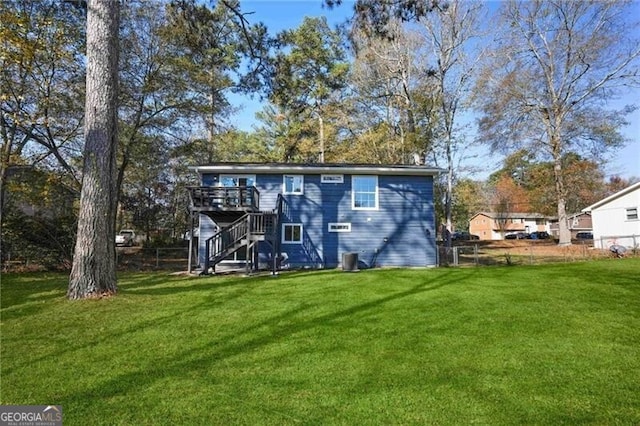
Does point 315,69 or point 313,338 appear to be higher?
point 315,69

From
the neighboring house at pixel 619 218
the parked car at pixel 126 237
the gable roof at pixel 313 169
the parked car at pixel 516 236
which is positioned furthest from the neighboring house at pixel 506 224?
the parked car at pixel 126 237

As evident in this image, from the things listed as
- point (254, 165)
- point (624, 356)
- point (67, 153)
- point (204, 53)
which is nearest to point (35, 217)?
point (67, 153)

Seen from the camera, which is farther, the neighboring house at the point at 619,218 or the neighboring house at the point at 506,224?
the neighboring house at the point at 506,224

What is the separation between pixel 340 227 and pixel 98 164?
32.9ft

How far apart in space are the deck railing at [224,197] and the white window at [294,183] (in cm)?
140

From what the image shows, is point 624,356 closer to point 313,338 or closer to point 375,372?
point 375,372

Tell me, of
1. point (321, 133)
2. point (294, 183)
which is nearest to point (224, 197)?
point (294, 183)

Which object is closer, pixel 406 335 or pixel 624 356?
pixel 624 356

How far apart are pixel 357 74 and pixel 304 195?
12.3 metres

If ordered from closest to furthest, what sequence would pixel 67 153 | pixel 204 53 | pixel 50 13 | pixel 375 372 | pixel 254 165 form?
pixel 375 372 < pixel 204 53 < pixel 50 13 < pixel 254 165 < pixel 67 153

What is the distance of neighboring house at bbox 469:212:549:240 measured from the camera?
53.2m

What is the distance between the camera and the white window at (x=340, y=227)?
51.5 feet

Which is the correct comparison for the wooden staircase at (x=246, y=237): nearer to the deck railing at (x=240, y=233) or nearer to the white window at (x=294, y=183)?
the deck railing at (x=240, y=233)

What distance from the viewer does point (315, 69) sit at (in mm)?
23734
